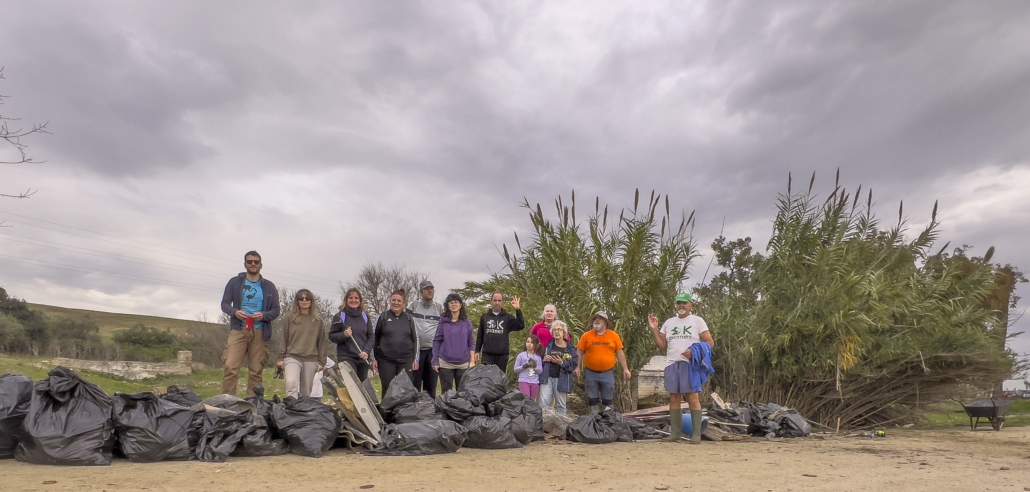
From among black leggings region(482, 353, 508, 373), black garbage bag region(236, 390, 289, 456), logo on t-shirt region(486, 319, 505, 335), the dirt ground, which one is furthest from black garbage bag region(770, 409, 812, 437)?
black garbage bag region(236, 390, 289, 456)

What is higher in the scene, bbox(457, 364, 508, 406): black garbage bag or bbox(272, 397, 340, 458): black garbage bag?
bbox(457, 364, 508, 406): black garbage bag

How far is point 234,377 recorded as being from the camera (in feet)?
27.9

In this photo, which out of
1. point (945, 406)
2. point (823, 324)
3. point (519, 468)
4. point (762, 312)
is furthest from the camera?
point (945, 406)

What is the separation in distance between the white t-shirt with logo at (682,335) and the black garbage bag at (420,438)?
8.80 ft

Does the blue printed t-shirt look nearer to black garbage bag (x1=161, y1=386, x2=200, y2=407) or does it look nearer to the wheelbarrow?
black garbage bag (x1=161, y1=386, x2=200, y2=407)

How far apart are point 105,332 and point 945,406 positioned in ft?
158

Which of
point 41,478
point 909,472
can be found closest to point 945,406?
point 909,472

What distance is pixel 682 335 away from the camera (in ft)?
28.3

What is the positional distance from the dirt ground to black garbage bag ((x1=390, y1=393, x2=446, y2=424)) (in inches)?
20.9

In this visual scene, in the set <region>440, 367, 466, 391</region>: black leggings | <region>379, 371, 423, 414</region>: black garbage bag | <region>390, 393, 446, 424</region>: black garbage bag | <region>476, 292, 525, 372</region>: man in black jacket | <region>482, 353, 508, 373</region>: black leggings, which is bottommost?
<region>390, 393, 446, 424</region>: black garbage bag

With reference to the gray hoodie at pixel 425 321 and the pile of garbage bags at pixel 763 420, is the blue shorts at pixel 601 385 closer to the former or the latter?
the pile of garbage bags at pixel 763 420

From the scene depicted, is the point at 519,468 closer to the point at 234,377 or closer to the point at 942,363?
the point at 234,377

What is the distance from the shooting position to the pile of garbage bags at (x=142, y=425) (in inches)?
239

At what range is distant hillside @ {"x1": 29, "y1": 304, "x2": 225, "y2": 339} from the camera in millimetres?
47156
